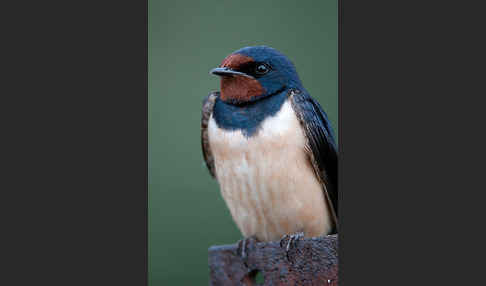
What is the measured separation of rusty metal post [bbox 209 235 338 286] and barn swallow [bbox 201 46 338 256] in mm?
400

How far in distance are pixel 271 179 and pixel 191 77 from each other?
2.00 feet

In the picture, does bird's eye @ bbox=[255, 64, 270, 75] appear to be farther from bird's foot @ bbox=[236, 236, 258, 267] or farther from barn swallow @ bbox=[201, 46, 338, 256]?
bird's foot @ bbox=[236, 236, 258, 267]

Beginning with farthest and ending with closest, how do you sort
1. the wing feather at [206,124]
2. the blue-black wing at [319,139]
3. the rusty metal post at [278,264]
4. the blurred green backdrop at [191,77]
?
the wing feather at [206,124], the blue-black wing at [319,139], the blurred green backdrop at [191,77], the rusty metal post at [278,264]

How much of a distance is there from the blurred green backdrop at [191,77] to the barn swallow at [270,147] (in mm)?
104

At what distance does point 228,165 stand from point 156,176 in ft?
1.18

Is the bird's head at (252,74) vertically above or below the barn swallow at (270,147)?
above

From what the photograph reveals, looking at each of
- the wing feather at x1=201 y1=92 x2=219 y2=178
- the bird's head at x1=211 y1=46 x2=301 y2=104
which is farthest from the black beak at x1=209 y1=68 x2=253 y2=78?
the wing feather at x1=201 y1=92 x2=219 y2=178

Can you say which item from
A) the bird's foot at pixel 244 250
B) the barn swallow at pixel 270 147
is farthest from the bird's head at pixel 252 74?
the bird's foot at pixel 244 250

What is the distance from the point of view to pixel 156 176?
8.31 ft

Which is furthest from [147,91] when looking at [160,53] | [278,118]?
[278,118]

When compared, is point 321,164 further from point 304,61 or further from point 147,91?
point 147,91

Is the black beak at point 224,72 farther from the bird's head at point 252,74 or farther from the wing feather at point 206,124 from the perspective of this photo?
the wing feather at point 206,124

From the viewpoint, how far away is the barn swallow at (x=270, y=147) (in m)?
2.58

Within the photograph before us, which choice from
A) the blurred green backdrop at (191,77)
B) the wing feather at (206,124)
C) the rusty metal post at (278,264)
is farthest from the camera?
the wing feather at (206,124)
